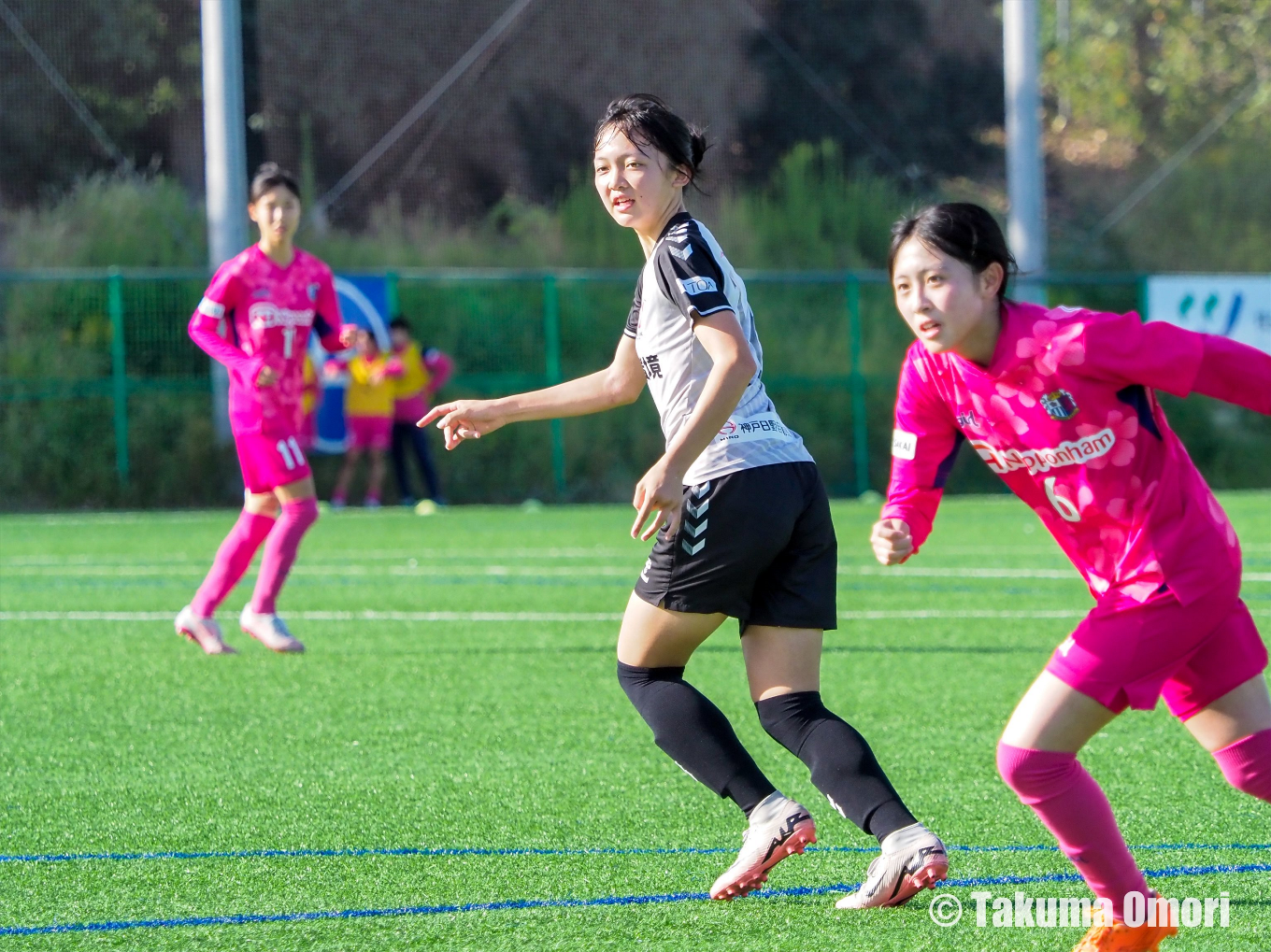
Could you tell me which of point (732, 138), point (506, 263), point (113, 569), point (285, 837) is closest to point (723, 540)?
point (285, 837)

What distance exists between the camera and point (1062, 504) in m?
2.93

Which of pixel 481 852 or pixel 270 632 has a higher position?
pixel 481 852

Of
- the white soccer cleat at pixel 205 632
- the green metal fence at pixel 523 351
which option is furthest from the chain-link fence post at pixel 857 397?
the white soccer cleat at pixel 205 632

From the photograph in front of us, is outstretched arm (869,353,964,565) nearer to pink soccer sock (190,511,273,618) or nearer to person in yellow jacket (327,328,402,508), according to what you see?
pink soccer sock (190,511,273,618)

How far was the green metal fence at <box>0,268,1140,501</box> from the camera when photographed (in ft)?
57.1

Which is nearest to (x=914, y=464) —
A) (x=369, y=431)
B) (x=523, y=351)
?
(x=369, y=431)

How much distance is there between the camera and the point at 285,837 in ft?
12.9

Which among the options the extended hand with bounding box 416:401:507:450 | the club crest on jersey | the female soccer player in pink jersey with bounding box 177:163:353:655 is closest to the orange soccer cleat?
the club crest on jersey

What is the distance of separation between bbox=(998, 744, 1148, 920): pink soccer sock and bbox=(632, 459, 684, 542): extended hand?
752 millimetres

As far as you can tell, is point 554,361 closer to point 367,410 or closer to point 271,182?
point 367,410

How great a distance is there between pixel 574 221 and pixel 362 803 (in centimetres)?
1803

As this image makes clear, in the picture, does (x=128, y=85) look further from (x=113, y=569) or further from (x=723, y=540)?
(x=723, y=540)

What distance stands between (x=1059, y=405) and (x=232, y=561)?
193 inches

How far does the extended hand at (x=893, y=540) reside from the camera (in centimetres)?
306
